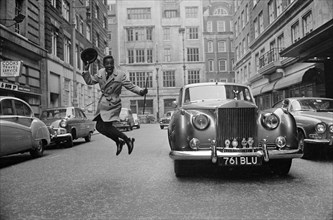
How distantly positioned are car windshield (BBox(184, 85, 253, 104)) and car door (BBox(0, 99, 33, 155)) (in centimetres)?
333

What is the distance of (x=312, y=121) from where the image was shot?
20.5ft

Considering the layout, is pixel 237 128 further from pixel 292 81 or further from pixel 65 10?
pixel 292 81

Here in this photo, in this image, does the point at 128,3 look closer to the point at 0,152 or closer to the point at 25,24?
the point at 0,152

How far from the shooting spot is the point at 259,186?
4426 mm

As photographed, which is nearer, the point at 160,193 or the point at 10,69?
the point at 160,193

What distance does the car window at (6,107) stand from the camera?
5660mm

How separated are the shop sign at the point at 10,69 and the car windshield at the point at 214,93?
776 centimetres

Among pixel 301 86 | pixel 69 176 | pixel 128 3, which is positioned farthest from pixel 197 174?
pixel 301 86

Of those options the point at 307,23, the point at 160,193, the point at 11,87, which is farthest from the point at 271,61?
the point at 160,193

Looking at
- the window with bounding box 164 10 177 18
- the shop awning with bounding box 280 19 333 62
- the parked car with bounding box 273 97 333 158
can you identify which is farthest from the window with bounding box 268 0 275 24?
the window with bounding box 164 10 177 18

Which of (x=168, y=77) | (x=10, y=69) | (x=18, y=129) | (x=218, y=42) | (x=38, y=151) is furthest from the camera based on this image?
(x=218, y=42)

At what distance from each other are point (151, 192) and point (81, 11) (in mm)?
2877

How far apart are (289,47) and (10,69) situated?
11827mm

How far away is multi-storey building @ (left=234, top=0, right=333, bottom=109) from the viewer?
14.3m
